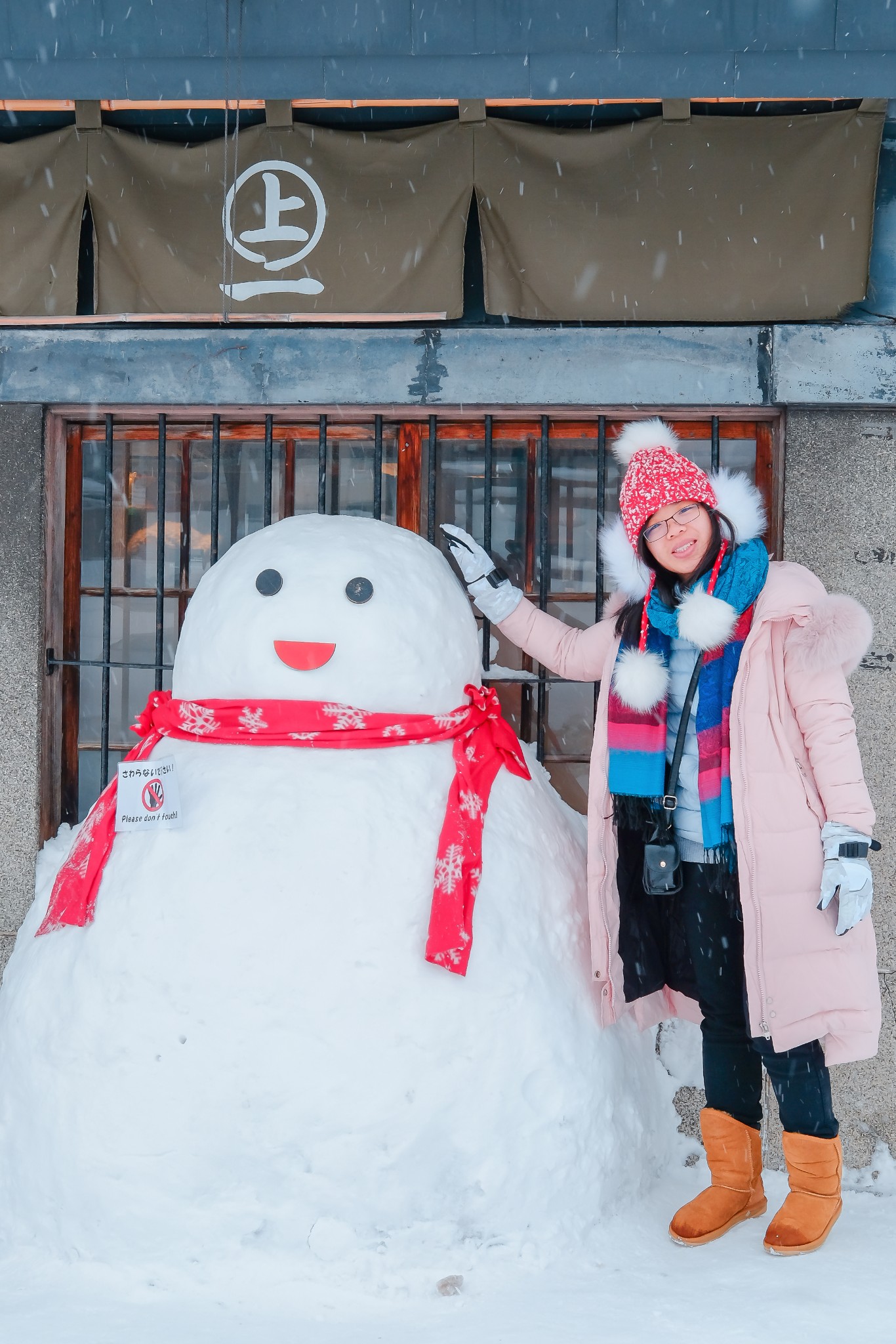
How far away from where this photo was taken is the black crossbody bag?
2.43 metres

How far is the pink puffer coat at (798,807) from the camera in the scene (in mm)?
2312

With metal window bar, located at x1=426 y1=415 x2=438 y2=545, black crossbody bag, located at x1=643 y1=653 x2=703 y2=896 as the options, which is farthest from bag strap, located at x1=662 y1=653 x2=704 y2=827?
metal window bar, located at x1=426 y1=415 x2=438 y2=545

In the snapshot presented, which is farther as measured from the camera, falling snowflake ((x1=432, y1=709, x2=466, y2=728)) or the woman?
falling snowflake ((x1=432, y1=709, x2=466, y2=728))

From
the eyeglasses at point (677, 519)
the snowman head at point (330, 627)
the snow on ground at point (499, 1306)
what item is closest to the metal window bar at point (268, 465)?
the snowman head at point (330, 627)

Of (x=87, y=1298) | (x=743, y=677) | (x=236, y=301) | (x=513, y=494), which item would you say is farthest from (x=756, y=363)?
(x=87, y=1298)

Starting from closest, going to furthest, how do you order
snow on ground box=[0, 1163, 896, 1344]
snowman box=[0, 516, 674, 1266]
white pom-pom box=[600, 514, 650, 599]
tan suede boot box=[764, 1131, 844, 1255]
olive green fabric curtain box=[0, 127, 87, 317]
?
1. snow on ground box=[0, 1163, 896, 1344]
2. snowman box=[0, 516, 674, 1266]
3. tan suede boot box=[764, 1131, 844, 1255]
4. white pom-pom box=[600, 514, 650, 599]
5. olive green fabric curtain box=[0, 127, 87, 317]

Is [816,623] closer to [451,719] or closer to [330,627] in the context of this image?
[451,719]

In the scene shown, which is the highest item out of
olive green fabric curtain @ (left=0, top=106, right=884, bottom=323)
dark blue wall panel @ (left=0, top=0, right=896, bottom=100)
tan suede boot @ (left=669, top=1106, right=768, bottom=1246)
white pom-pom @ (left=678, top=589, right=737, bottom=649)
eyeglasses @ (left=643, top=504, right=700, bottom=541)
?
dark blue wall panel @ (left=0, top=0, right=896, bottom=100)

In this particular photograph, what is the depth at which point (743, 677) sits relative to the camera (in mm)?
2369

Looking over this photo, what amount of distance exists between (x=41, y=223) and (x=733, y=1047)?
126 inches

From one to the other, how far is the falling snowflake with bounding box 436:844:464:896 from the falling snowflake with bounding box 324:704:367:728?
1.16 ft

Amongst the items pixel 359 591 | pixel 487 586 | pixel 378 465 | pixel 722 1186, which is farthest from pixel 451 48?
pixel 722 1186

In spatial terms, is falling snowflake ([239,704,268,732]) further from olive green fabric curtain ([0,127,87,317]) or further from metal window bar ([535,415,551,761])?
olive green fabric curtain ([0,127,87,317])

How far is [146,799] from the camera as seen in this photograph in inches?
94.4
